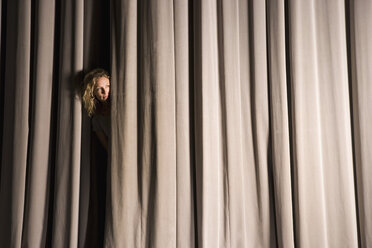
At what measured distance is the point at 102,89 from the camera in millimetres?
1307

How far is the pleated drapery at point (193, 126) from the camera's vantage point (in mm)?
1275

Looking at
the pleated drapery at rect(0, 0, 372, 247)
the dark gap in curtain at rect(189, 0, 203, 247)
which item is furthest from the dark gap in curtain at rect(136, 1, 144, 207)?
the dark gap in curtain at rect(189, 0, 203, 247)

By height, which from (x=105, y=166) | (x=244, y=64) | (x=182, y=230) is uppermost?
(x=244, y=64)

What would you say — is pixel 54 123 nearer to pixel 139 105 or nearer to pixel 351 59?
pixel 139 105

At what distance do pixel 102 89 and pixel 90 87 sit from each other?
0.05 meters

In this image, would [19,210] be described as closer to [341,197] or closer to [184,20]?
[184,20]

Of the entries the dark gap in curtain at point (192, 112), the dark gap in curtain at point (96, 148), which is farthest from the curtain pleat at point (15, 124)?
the dark gap in curtain at point (192, 112)

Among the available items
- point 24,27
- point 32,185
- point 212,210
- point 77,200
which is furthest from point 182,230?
point 24,27

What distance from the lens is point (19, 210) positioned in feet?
4.16

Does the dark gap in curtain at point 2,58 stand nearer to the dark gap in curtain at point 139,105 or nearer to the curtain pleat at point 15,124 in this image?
the curtain pleat at point 15,124

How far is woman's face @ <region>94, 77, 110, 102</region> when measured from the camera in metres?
1.29

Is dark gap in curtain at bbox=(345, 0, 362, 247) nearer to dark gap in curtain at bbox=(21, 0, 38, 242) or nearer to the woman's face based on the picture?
the woman's face

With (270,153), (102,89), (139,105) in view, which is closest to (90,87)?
(102,89)

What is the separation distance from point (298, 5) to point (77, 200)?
1.25 meters
